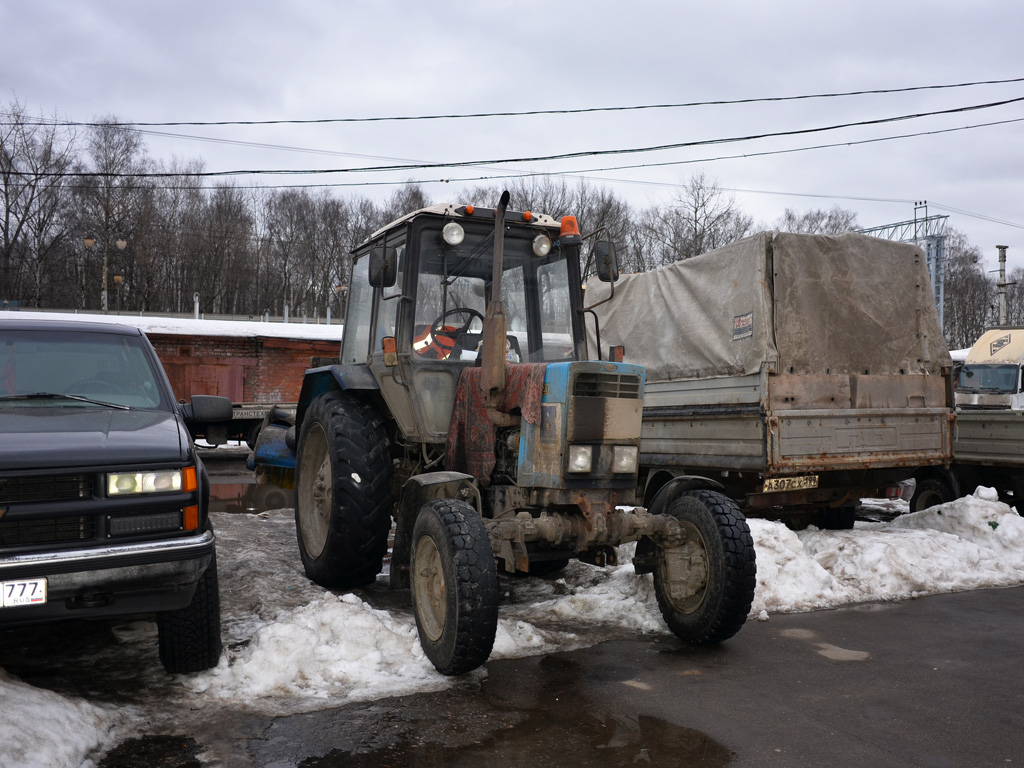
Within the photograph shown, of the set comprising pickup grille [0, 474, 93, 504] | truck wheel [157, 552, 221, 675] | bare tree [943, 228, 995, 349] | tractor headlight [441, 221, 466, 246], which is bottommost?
truck wheel [157, 552, 221, 675]

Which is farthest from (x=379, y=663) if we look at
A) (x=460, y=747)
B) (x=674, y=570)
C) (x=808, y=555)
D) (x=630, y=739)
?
(x=808, y=555)

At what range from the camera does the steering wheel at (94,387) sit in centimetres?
434

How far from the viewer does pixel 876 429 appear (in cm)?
723

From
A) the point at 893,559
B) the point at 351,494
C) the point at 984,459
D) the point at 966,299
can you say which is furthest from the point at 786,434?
the point at 966,299

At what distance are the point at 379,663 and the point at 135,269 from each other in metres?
49.1

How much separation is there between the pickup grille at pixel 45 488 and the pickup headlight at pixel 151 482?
98 mm

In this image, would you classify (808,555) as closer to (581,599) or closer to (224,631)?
(581,599)

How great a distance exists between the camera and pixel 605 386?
4.60 m

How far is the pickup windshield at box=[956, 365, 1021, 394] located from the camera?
1448cm

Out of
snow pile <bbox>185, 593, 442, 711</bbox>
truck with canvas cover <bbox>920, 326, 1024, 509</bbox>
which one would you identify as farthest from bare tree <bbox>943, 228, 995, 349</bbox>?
snow pile <bbox>185, 593, 442, 711</bbox>

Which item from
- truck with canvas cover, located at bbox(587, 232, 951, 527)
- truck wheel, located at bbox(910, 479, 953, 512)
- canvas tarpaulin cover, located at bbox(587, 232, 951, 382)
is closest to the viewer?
truck with canvas cover, located at bbox(587, 232, 951, 527)

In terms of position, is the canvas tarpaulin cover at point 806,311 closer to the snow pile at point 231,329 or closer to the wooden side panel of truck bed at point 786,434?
the wooden side panel of truck bed at point 786,434

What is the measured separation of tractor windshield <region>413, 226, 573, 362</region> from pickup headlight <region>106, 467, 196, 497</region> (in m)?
2.05

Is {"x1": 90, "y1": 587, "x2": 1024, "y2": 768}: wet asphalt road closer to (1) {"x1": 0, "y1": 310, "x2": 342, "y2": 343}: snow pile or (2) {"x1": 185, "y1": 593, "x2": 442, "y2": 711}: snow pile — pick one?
(2) {"x1": 185, "y1": 593, "x2": 442, "y2": 711}: snow pile
